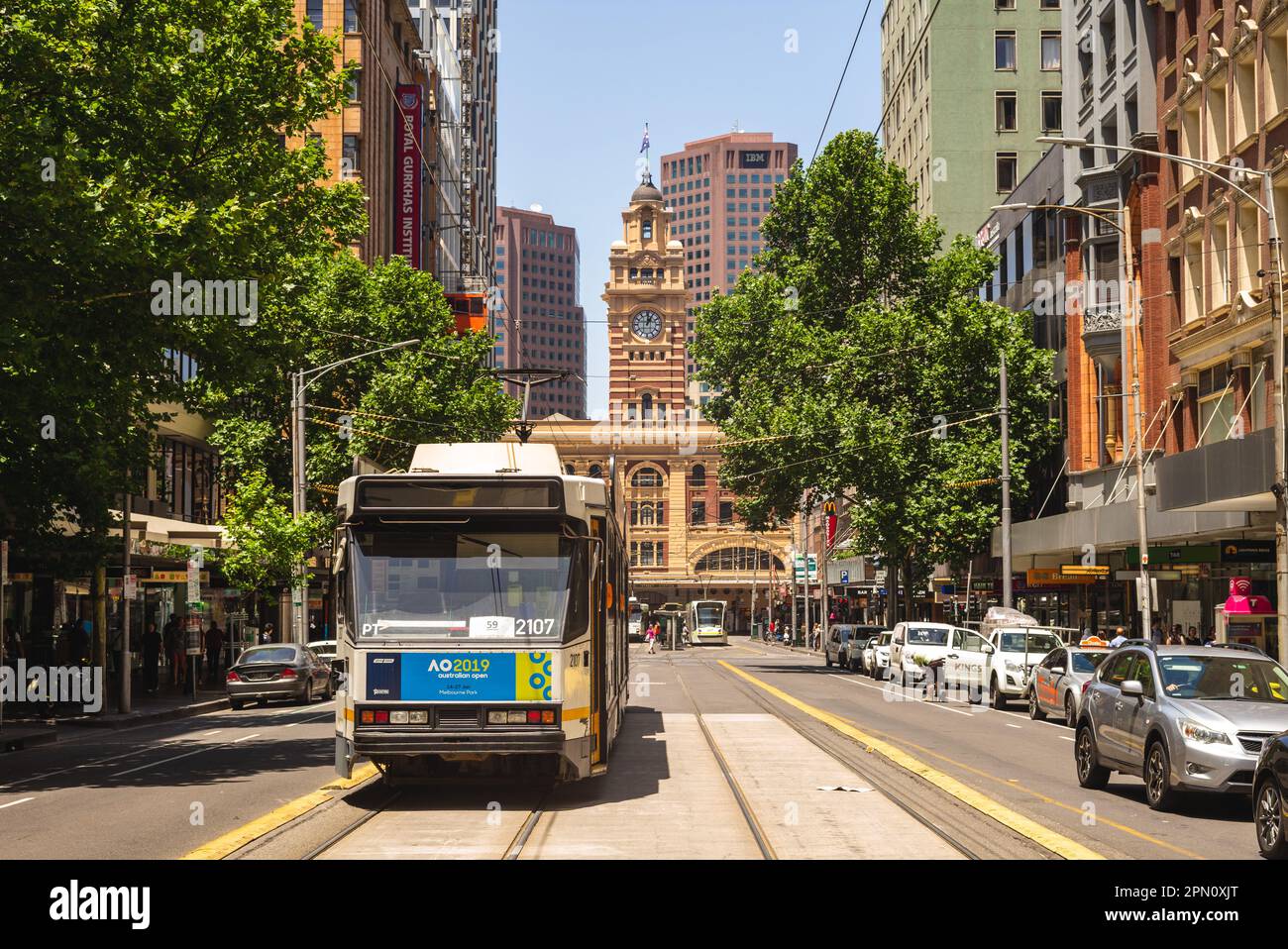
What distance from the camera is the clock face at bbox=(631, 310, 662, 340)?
166m

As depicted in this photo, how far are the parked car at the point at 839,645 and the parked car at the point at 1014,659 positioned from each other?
2299 cm

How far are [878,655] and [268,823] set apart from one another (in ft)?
119

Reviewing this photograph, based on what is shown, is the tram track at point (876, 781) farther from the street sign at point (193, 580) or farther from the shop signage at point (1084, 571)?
the street sign at point (193, 580)

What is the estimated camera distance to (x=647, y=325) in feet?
544

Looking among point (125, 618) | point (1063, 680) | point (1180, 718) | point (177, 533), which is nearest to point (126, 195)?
Answer: point (1180, 718)

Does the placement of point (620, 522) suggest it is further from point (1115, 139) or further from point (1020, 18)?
point (1020, 18)

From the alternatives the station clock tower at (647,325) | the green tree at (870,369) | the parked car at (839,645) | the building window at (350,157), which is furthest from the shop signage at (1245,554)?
the station clock tower at (647,325)

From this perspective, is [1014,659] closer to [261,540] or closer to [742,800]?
[742,800]

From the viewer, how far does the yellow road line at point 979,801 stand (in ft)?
37.4

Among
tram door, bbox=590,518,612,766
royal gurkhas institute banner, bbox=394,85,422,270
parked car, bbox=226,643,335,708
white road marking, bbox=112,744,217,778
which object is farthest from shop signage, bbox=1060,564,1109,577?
royal gurkhas institute banner, bbox=394,85,422,270

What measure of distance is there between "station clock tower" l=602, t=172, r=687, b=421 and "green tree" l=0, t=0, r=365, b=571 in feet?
456
